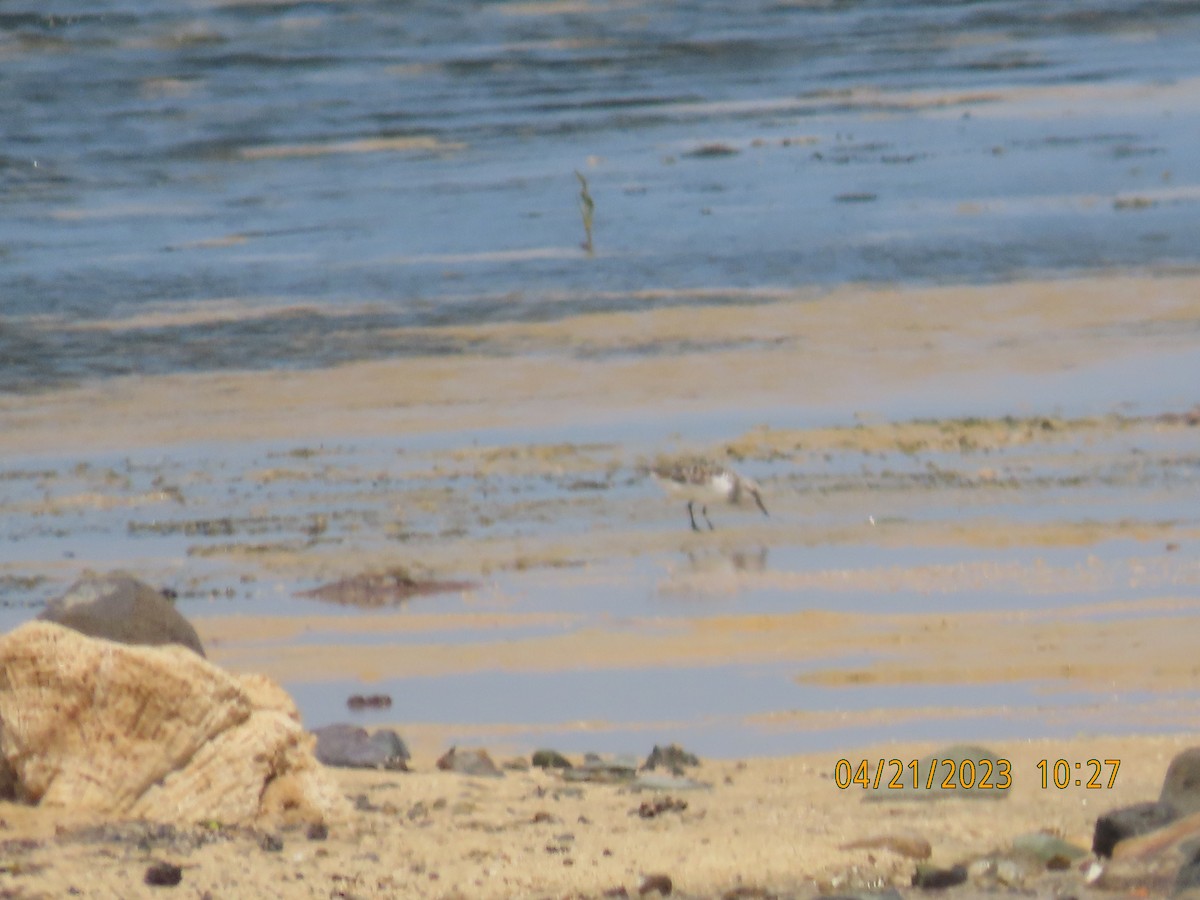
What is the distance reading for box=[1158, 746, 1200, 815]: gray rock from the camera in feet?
15.6

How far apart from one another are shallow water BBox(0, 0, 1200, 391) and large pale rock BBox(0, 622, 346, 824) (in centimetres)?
827

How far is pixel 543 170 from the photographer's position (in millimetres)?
20875

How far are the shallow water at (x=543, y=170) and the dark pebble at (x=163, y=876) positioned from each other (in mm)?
8843

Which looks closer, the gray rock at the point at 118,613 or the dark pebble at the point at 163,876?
the dark pebble at the point at 163,876

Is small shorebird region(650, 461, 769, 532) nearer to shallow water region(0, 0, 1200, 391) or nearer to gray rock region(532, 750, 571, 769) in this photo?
gray rock region(532, 750, 571, 769)

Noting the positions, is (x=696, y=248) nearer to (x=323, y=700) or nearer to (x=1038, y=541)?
(x=1038, y=541)

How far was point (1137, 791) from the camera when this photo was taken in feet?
17.9

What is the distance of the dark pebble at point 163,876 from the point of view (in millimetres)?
4590

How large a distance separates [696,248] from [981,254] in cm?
198

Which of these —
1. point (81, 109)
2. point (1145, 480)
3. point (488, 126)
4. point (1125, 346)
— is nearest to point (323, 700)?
point (1145, 480)

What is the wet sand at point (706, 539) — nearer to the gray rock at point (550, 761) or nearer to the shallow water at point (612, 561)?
the shallow water at point (612, 561)
